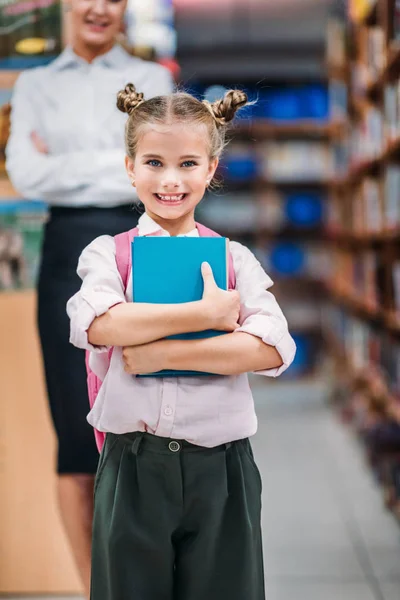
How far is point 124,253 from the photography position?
1.28m

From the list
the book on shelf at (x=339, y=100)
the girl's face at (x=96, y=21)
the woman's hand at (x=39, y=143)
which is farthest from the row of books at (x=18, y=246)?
the book on shelf at (x=339, y=100)

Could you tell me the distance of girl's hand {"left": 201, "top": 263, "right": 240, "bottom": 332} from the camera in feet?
3.86

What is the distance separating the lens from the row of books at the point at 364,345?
3.94 metres

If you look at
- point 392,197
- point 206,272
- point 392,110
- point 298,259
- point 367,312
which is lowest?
point 206,272

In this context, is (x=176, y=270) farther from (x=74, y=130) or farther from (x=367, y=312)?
(x=367, y=312)

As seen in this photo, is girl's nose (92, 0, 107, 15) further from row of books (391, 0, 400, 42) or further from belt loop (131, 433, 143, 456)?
row of books (391, 0, 400, 42)

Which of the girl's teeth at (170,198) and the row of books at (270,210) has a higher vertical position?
the row of books at (270,210)

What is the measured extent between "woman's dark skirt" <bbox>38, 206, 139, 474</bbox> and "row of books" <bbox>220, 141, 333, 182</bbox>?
222 inches

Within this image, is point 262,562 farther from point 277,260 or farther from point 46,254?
point 277,260

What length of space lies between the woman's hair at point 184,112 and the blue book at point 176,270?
0.18 m

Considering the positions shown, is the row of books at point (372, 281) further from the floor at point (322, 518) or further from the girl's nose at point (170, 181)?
the girl's nose at point (170, 181)

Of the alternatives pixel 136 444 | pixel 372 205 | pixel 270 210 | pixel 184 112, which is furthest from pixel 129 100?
pixel 270 210

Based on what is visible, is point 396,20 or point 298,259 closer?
point 396,20

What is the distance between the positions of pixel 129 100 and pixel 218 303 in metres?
0.38
